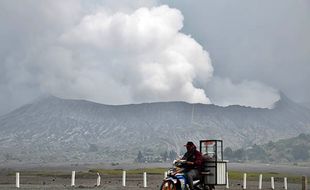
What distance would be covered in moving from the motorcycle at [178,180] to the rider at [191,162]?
6.6 inches

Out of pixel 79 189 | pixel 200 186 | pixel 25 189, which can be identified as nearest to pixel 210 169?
pixel 200 186

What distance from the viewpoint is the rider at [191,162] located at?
20.7 m

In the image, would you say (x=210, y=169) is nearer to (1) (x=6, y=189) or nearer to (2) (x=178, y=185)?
(2) (x=178, y=185)

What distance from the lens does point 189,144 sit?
20.8 m

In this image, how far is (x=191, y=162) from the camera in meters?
20.8

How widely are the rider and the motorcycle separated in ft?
0.55

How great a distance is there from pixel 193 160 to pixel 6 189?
64.9 ft

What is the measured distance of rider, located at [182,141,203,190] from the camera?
68.0 ft

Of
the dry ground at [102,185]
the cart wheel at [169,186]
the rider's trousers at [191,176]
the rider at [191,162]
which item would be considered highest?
the rider at [191,162]

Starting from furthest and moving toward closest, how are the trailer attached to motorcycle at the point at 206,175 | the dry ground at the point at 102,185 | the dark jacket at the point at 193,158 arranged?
the dry ground at the point at 102,185 < the trailer attached to motorcycle at the point at 206,175 < the dark jacket at the point at 193,158

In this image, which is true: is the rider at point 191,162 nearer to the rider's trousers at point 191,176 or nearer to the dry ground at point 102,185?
the rider's trousers at point 191,176

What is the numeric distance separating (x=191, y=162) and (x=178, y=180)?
3.10 feet

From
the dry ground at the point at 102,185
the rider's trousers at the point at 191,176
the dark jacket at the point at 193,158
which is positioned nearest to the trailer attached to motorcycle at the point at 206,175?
the rider's trousers at the point at 191,176

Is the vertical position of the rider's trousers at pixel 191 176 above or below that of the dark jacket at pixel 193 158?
below
